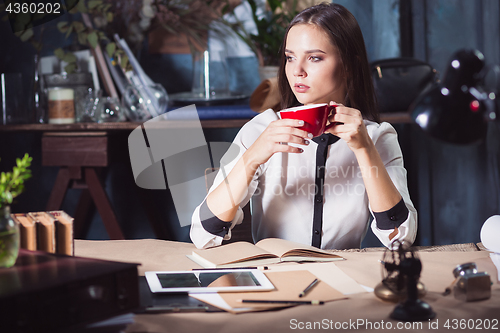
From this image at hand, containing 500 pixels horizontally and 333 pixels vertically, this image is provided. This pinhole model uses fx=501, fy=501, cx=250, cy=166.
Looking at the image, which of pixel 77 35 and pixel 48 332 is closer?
pixel 48 332

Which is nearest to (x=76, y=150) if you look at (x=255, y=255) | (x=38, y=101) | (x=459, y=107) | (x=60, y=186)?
(x=60, y=186)

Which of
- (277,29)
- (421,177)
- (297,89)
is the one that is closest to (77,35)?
(277,29)

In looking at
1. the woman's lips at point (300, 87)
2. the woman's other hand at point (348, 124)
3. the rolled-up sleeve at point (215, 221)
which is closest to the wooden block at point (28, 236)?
the rolled-up sleeve at point (215, 221)

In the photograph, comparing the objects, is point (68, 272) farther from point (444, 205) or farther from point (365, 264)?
point (444, 205)

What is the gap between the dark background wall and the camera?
222 cm

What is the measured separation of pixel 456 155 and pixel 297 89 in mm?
1330

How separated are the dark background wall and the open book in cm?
122

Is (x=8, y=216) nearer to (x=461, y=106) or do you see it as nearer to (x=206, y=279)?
(x=206, y=279)

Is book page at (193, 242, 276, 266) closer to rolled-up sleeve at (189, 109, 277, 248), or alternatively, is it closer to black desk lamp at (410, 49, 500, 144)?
rolled-up sleeve at (189, 109, 277, 248)

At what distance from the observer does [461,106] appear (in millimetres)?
617

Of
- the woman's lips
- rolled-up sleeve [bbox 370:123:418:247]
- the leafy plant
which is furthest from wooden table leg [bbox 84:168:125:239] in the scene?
the leafy plant

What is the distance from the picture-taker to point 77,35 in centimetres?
229

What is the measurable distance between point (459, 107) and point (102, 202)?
71.9 inches

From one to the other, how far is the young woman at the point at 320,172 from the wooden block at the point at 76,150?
2.72ft
